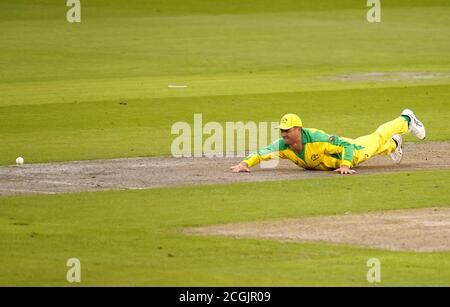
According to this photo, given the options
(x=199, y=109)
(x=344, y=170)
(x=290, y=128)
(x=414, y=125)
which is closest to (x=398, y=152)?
(x=414, y=125)

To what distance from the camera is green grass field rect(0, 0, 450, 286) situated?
1311 cm

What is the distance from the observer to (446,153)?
67.7ft

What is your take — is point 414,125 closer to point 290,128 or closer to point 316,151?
point 316,151

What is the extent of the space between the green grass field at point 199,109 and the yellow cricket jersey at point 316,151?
1.43ft

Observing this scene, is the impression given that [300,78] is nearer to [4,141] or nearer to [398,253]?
[4,141]

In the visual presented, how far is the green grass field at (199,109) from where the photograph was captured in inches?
516

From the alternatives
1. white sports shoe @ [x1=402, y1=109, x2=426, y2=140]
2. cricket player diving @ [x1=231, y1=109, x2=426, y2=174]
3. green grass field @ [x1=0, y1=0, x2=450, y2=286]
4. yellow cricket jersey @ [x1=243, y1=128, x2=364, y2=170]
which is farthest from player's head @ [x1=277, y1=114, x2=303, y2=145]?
white sports shoe @ [x1=402, y1=109, x2=426, y2=140]

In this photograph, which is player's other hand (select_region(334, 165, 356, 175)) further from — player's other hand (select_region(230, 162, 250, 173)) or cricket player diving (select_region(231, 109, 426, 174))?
player's other hand (select_region(230, 162, 250, 173))

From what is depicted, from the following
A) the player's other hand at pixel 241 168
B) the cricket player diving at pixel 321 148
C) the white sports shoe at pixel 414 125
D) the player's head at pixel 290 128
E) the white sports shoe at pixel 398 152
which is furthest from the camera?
the white sports shoe at pixel 414 125

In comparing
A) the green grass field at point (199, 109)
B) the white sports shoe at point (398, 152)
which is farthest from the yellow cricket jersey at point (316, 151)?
the white sports shoe at point (398, 152)

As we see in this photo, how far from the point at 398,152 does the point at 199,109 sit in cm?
748

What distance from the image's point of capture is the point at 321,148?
18.1 m

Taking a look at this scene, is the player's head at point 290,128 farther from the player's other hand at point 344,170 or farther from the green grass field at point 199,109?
the player's other hand at point 344,170
